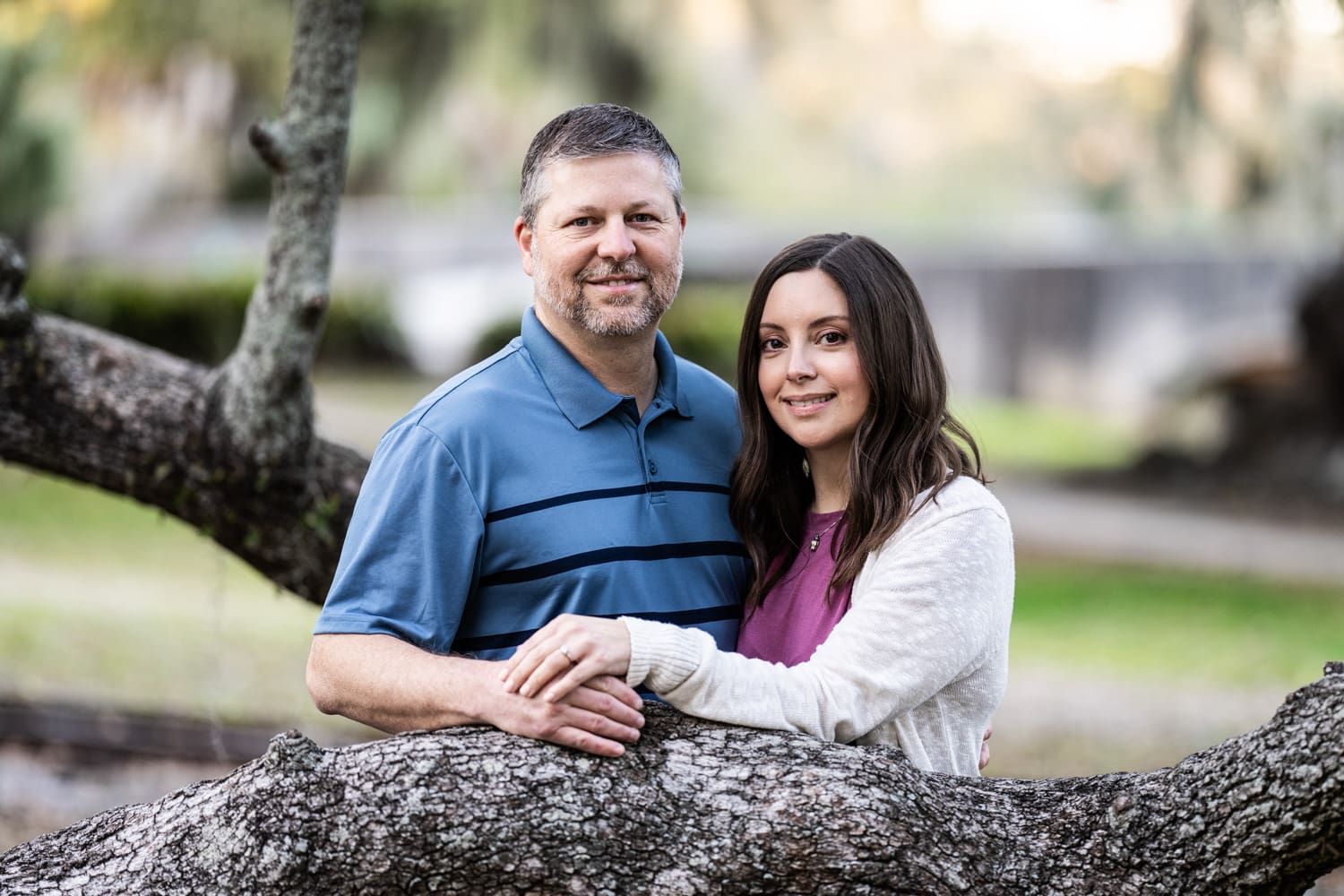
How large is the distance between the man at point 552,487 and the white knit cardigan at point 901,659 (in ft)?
0.42

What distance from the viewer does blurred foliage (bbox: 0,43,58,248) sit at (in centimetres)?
1223

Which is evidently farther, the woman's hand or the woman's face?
the woman's face

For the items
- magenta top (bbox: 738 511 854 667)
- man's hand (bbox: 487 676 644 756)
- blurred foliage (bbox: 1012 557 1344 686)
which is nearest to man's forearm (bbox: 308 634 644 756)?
man's hand (bbox: 487 676 644 756)

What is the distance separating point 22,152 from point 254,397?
410 inches

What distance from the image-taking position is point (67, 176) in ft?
44.5

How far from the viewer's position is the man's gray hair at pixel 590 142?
2709mm

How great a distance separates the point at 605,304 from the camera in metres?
2.77

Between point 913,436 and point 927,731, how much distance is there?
0.53 meters

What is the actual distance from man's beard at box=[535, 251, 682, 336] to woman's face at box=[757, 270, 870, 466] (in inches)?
9.2

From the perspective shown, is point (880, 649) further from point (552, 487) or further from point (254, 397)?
point (254, 397)

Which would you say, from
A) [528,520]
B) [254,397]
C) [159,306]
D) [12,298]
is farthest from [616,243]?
[159,306]

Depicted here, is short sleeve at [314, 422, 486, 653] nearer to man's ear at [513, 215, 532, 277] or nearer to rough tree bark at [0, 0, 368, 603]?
man's ear at [513, 215, 532, 277]

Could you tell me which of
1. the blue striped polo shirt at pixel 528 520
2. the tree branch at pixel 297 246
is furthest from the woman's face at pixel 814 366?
the tree branch at pixel 297 246

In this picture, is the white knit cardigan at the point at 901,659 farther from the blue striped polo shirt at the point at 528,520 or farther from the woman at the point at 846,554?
the blue striped polo shirt at the point at 528,520
